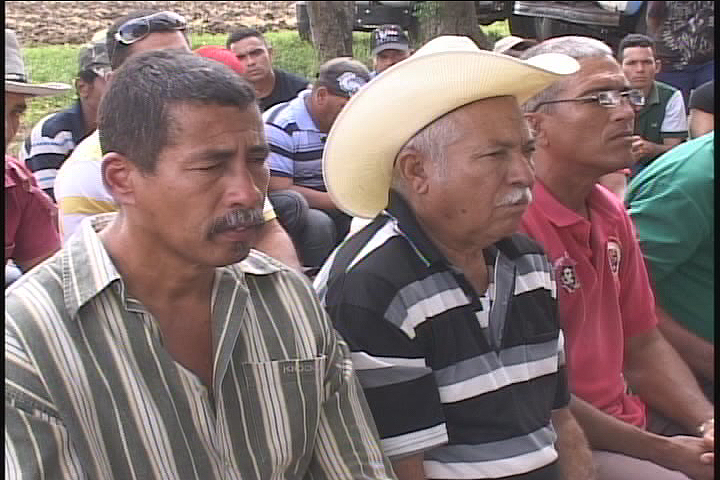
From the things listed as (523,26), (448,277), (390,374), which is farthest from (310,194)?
(523,26)

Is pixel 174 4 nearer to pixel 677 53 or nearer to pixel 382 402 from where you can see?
pixel 677 53

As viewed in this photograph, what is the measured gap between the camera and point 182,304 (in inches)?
75.0

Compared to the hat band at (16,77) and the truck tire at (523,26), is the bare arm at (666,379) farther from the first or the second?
the truck tire at (523,26)

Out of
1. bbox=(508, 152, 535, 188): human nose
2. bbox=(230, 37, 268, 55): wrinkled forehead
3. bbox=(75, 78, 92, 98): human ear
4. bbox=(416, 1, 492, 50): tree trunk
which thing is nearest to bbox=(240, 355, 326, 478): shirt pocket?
bbox=(508, 152, 535, 188): human nose

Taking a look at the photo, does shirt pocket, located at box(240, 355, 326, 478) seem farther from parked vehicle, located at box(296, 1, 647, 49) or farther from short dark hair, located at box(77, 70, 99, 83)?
parked vehicle, located at box(296, 1, 647, 49)

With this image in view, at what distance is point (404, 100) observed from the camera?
2.18 metres

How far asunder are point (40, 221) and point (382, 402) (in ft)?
5.81

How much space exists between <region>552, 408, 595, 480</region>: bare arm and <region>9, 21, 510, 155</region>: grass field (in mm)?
6632

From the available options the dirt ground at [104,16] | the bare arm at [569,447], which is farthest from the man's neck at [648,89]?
the dirt ground at [104,16]

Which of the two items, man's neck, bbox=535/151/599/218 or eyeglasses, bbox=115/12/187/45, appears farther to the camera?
eyeglasses, bbox=115/12/187/45

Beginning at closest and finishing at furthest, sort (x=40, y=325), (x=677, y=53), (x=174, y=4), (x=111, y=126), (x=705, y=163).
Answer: (x=40, y=325), (x=111, y=126), (x=705, y=163), (x=677, y=53), (x=174, y=4)

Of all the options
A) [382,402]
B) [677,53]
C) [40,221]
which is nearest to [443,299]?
[382,402]

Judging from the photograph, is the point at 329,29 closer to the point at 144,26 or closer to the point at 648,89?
the point at 648,89

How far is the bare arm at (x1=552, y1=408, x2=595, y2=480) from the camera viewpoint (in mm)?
2410
